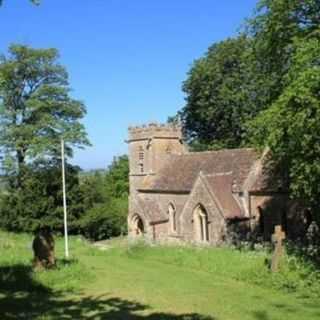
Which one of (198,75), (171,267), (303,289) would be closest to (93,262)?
(171,267)

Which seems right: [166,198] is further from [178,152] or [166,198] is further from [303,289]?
[303,289]

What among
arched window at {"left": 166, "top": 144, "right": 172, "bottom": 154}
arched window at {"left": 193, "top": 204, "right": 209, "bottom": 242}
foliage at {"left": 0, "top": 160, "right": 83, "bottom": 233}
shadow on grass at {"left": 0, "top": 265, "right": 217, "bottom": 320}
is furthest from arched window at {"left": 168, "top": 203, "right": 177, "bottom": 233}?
shadow on grass at {"left": 0, "top": 265, "right": 217, "bottom": 320}

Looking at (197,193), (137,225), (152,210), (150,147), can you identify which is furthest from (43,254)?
(150,147)

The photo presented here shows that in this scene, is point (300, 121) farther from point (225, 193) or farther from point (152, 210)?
point (152, 210)

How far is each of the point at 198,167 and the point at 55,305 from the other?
3462 cm

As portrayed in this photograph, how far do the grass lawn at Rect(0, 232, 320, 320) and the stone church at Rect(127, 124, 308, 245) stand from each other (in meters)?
9.66

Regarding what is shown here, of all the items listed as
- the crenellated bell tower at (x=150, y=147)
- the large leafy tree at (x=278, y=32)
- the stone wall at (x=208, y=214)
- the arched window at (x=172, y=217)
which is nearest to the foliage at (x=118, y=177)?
the crenellated bell tower at (x=150, y=147)

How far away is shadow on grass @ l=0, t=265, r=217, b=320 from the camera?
15.9 metres

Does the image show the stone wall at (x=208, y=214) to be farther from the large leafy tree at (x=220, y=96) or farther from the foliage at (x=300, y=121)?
the large leafy tree at (x=220, y=96)

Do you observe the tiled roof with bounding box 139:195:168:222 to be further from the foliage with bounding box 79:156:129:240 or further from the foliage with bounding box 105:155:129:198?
the foliage with bounding box 105:155:129:198

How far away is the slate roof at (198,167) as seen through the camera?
154 feet

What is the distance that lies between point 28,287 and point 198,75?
156 ft

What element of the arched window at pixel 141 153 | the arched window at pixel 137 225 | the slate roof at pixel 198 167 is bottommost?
the arched window at pixel 137 225

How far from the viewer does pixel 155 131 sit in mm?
57844
